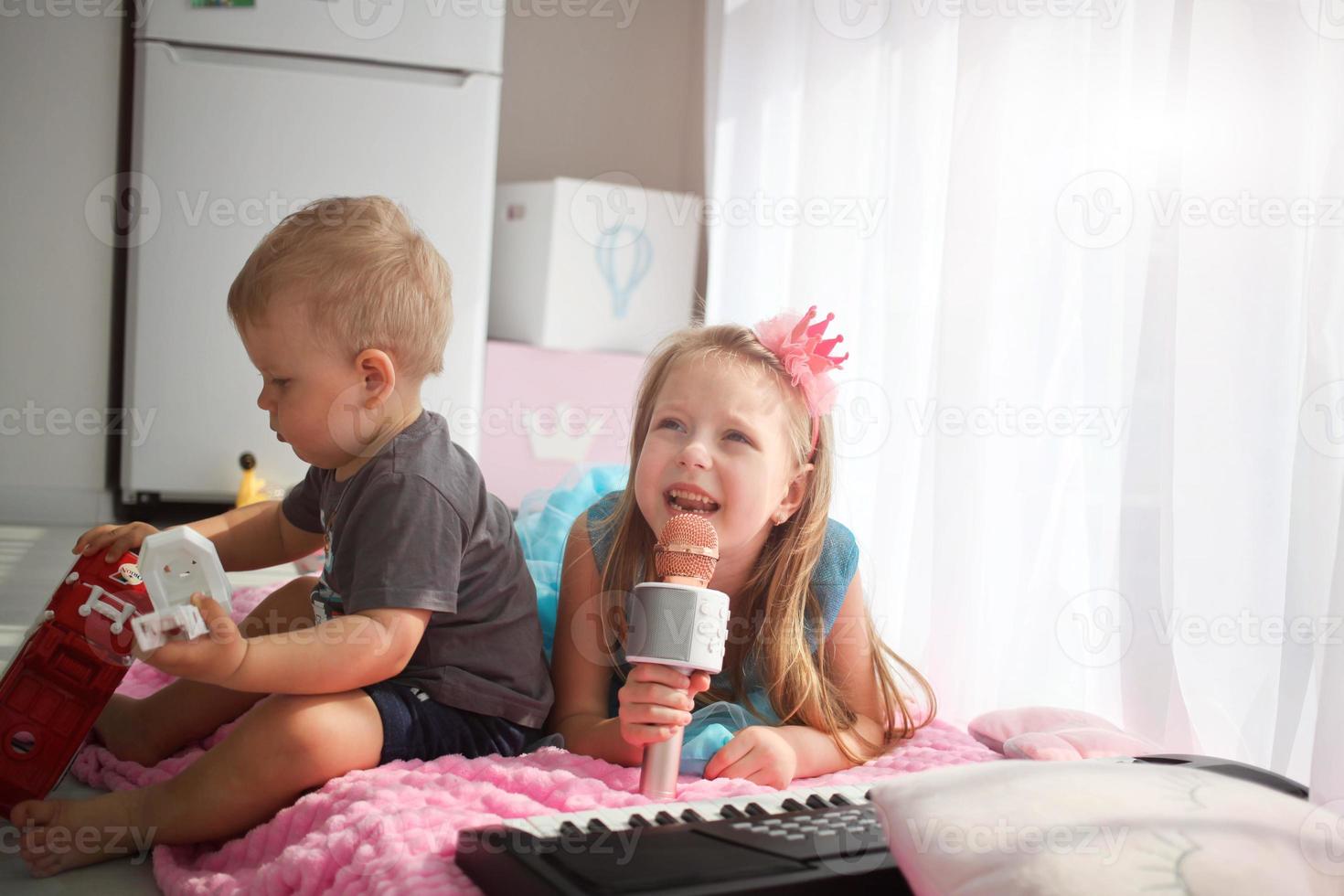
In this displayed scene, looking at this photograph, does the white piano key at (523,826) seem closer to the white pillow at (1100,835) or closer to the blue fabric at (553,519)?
the white pillow at (1100,835)

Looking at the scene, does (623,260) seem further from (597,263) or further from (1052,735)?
(1052,735)

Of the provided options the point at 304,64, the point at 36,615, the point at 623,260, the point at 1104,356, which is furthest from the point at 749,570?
the point at 304,64

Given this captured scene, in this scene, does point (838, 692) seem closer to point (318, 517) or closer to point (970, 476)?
point (970, 476)

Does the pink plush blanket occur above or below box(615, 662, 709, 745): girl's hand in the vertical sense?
below

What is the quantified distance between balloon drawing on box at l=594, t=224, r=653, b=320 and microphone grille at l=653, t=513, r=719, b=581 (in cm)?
177

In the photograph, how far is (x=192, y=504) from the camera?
8.61 feet

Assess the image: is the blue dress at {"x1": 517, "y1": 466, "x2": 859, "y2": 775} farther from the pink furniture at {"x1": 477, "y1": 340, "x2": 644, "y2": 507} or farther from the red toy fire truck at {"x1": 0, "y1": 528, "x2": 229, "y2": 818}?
the pink furniture at {"x1": 477, "y1": 340, "x2": 644, "y2": 507}

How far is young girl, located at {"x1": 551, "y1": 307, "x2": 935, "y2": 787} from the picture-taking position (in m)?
1.05

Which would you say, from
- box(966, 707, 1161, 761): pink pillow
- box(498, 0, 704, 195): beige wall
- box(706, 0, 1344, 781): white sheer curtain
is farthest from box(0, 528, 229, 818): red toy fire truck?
box(498, 0, 704, 195): beige wall

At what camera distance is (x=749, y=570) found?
3.85 ft

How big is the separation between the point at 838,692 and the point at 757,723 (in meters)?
0.10

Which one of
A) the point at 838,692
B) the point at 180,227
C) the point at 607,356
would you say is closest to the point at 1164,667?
the point at 838,692

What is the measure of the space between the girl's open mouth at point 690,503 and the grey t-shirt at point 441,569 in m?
0.15

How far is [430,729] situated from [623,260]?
1758 mm
